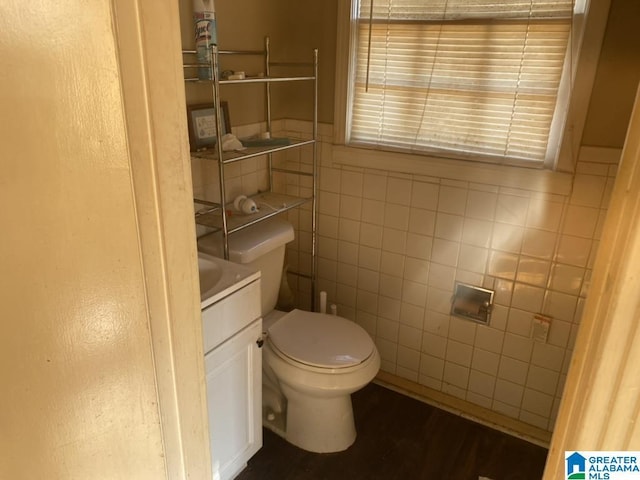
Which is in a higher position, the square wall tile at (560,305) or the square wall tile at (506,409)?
the square wall tile at (560,305)

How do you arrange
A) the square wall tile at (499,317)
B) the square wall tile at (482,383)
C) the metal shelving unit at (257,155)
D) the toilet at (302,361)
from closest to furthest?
the metal shelving unit at (257,155)
the toilet at (302,361)
the square wall tile at (499,317)
the square wall tile at (482,383)

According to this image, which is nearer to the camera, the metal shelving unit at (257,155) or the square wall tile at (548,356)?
the metal shelving unit at (257,155)

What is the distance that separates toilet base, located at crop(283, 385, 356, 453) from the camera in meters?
1.92

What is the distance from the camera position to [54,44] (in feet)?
1.69

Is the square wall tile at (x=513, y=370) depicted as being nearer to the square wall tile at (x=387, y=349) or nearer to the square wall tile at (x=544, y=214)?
the square wall tile at (x=387, y=349)

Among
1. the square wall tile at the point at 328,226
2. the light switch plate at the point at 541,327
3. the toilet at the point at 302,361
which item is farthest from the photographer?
the square wall tile at the point at 328,226

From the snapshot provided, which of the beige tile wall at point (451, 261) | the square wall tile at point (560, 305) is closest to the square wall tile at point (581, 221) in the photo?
the beige tile wall at point (451, 261)

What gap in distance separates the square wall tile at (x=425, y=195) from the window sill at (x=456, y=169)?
50 millimetres

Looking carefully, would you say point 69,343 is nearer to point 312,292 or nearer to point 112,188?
point 112,188

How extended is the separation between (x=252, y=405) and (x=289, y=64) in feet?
4.51

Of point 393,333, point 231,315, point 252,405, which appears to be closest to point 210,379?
point 231,315

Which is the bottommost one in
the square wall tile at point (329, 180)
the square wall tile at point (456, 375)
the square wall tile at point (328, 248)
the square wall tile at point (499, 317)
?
the square wall tile at point (456, 375)

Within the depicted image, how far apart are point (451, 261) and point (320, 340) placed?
66 centimetres

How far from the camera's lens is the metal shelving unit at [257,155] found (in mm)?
1688
